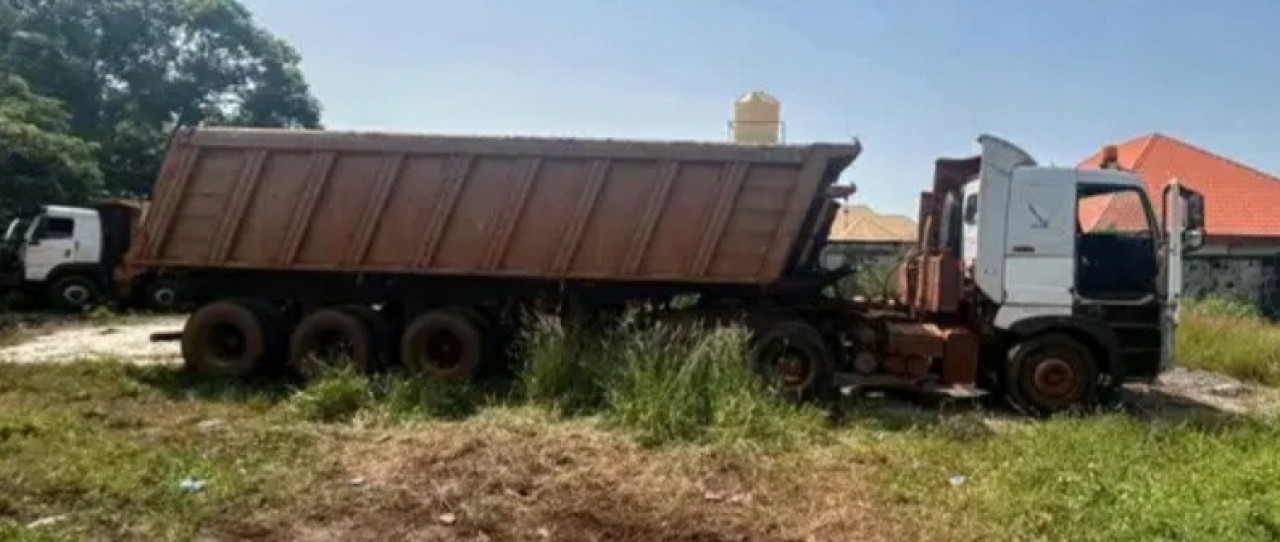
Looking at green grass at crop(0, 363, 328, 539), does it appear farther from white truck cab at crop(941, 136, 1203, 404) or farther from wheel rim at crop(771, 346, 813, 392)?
white truck cab at crop(941, 136, 1203, 404)

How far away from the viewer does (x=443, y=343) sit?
862 centimetres

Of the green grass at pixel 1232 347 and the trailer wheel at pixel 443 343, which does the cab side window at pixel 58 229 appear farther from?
the green grass at pixel 1232 347

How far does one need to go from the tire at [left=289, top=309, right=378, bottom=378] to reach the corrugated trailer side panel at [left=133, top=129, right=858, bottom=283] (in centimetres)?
48

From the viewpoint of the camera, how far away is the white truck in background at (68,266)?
53.5 ft

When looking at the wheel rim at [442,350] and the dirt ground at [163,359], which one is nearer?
the wheel rim at [442,350]

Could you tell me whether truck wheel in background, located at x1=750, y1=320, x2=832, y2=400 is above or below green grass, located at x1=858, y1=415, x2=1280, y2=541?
above

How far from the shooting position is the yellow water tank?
9547 millimetres

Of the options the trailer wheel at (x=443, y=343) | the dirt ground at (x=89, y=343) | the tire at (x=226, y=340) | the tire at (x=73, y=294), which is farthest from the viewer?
the tire at (x=73, y=294)

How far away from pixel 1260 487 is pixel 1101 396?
3492 mm

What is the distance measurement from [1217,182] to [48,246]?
25.1 metres

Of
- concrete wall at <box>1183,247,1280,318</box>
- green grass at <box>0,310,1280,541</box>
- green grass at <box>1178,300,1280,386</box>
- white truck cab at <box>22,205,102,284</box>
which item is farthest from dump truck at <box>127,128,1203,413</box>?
concrete wall at <box>1183,247,1280,318</box>

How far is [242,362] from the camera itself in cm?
873

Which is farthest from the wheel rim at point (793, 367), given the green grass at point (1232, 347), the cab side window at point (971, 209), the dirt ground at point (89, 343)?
the dirt ground at point (89, 343)

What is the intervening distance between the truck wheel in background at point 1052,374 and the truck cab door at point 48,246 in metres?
15.7
